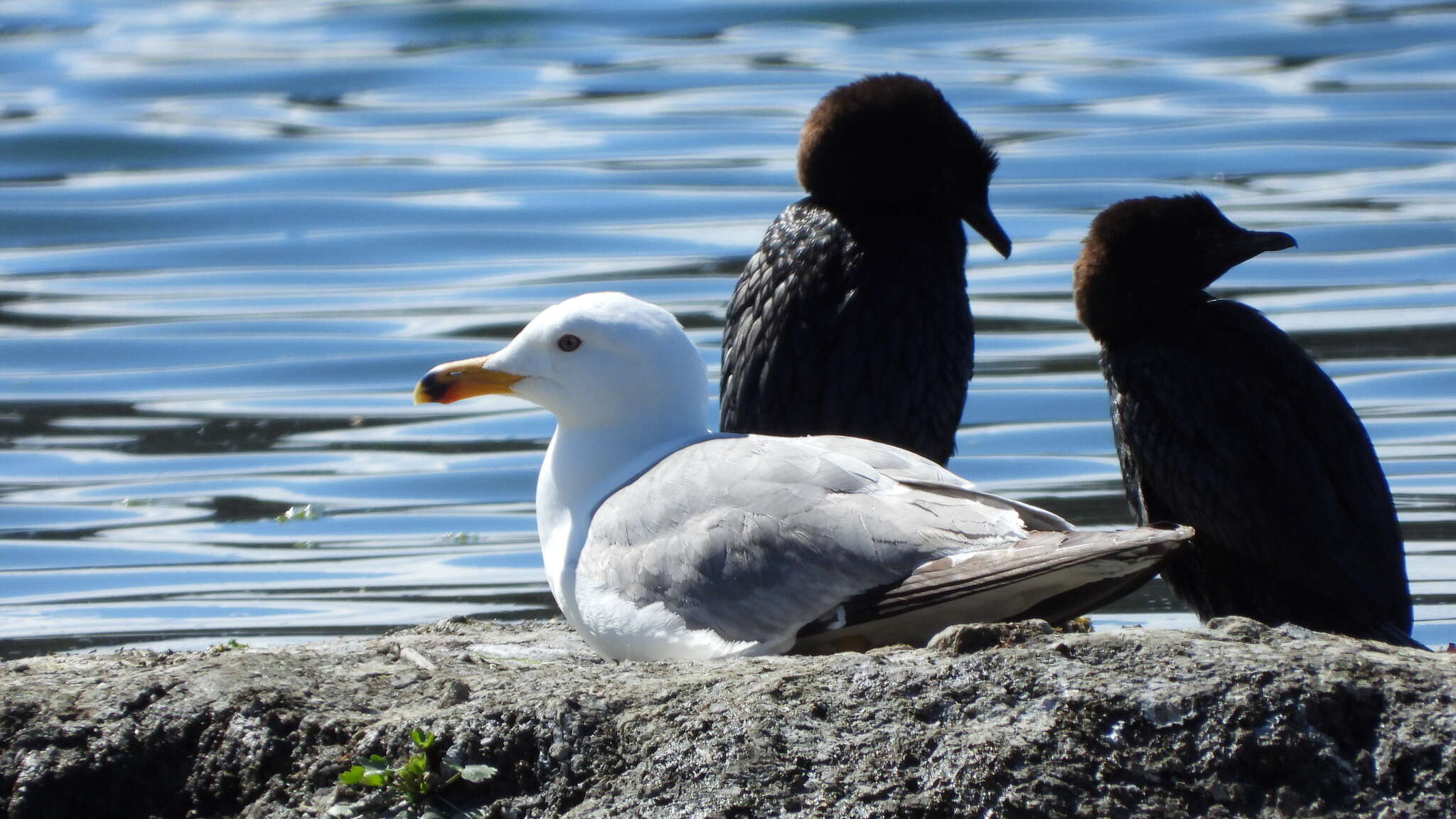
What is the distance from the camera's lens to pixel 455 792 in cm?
459

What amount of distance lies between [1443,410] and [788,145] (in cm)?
820

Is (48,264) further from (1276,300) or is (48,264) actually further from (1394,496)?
(1394,496)

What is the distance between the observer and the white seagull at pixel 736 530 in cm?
501

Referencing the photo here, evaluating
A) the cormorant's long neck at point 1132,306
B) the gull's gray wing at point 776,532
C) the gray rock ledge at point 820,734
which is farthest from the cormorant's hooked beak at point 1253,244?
the gray rock ledge at point 820,734

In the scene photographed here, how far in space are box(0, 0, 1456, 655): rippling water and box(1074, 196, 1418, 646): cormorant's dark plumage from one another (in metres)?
1.84

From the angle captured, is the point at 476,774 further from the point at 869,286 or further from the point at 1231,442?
the point at 869,286

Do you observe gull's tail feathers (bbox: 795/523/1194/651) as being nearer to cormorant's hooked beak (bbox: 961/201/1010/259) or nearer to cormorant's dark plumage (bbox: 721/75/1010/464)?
cormorant's dark plumage (bbox: 721/75/1010/464)

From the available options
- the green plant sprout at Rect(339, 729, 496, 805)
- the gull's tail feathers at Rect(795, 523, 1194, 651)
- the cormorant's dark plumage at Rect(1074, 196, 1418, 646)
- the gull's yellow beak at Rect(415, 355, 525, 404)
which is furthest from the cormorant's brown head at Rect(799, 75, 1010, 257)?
the green plant sprout at Rect(339, 729, 496, 805)

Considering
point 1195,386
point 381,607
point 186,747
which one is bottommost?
point 381,607

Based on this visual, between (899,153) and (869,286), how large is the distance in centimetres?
52

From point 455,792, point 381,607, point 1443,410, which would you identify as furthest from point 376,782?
point 1443,410

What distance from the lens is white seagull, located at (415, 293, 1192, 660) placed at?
197 inches

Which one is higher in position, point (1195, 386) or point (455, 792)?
point (1195, 386)

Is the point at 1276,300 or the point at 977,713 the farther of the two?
the point at 1276,300
